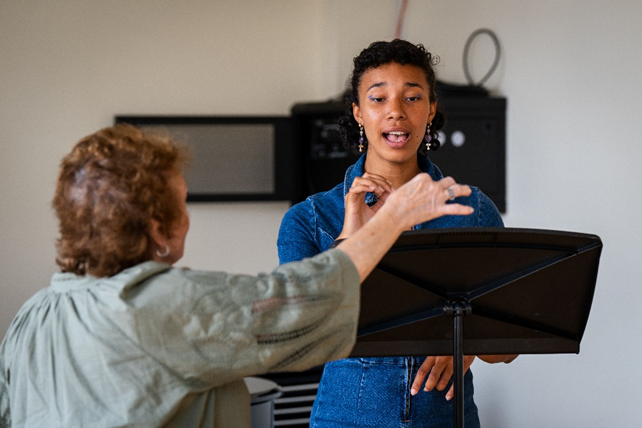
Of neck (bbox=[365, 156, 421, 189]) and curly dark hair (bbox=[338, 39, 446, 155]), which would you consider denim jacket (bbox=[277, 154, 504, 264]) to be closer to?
neck (bbox=[365, 156, 421, 189])

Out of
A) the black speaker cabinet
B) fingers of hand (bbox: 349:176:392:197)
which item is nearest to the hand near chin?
fingers of hand (bbox: 349:176:392:197)

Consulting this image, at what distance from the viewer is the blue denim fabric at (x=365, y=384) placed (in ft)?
5.53

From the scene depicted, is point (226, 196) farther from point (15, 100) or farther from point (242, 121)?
point (15, 100)

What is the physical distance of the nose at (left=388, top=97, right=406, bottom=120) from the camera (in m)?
1.83

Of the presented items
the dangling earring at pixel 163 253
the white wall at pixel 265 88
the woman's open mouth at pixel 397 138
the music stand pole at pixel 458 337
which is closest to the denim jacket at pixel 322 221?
the woman's open mouth at pixel 397 138

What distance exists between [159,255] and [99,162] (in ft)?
0.54

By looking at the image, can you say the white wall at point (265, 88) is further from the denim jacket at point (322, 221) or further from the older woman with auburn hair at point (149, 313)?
the older woman with auburn hair at point (149, 313)

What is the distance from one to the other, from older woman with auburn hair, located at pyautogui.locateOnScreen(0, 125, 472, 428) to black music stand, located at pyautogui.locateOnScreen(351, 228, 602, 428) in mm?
165

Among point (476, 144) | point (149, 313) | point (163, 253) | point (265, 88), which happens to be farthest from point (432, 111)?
point (265, 88)

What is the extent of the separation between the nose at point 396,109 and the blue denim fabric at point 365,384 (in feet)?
0.79

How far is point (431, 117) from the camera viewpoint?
1941mm

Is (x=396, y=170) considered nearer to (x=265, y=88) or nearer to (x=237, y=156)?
(x=237, y=156)

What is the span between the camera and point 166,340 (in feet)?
3.66

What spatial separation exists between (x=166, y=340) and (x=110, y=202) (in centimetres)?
21
